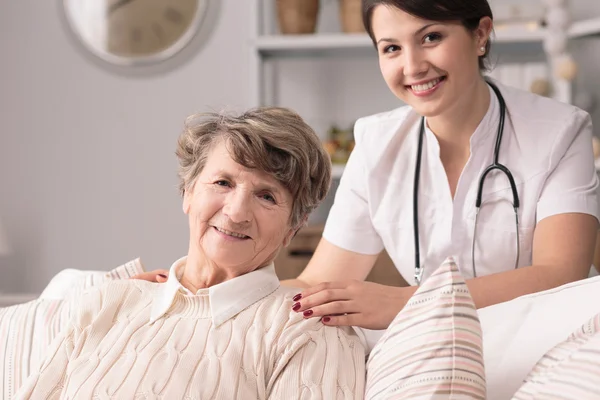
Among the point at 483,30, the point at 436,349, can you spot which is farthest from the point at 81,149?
the point at 436,349

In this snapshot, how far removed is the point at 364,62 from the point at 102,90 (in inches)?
49.9

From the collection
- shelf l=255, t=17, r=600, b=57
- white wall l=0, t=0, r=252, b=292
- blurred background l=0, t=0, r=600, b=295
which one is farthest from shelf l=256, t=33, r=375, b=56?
white wall l=0, t=0, r=252, b=292

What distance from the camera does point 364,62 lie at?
3.69 m

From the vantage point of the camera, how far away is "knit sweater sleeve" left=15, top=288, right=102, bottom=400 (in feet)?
4.23

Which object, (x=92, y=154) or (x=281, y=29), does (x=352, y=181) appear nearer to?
(x=281, y=29)

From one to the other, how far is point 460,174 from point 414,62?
0.30 m

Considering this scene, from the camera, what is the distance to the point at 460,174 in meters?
1.84

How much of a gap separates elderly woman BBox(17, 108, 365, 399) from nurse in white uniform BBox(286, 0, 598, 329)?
0.40 m

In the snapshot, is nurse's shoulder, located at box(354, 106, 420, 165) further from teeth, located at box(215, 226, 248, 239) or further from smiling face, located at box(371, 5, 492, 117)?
teeth, located at box(215, 226, 248, 239)

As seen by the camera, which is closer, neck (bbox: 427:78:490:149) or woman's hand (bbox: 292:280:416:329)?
woman's hand (bbox: 292:280:416:329)

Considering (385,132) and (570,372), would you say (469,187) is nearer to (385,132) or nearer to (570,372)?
(385,132)

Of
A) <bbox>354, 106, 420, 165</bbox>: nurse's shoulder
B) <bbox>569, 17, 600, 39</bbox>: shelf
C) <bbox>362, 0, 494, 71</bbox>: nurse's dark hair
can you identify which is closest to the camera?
<bbox>362, 0, 494, 71</bbox>: nurse's dark hair

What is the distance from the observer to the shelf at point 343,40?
10.4 feet

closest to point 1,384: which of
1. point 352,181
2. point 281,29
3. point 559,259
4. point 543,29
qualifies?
point 352,181
